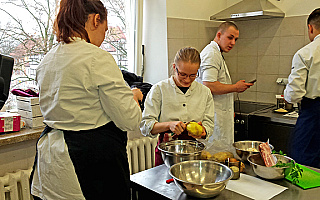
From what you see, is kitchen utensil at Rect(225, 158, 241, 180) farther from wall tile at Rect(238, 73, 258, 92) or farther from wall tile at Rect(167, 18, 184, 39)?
wall tile at Rect(238, 73, 258, 92)

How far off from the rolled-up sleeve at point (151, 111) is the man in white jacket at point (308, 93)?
1079 mm

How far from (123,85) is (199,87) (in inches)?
30.7

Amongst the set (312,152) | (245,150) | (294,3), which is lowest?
(312,152)

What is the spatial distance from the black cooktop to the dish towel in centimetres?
171

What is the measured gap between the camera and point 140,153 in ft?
8.81

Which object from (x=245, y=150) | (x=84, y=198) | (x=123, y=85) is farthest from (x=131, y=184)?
(x=245, y=150)

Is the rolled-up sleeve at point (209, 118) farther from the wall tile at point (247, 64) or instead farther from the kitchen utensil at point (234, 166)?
the wall tile at point (247, 64)

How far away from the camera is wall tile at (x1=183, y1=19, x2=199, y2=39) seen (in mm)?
3102

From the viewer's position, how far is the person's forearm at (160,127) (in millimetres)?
1720

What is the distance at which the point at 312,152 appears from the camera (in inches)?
92.5

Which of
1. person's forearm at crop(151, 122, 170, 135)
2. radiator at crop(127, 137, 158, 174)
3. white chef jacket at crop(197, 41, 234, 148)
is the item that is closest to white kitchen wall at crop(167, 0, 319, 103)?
white chef jacket at crop(197, 41, 234, 148)

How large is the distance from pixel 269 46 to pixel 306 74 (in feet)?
3.55

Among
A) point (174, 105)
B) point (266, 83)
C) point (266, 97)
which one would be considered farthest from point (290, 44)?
point (174, 105)

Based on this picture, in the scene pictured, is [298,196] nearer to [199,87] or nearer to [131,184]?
[131,184]
